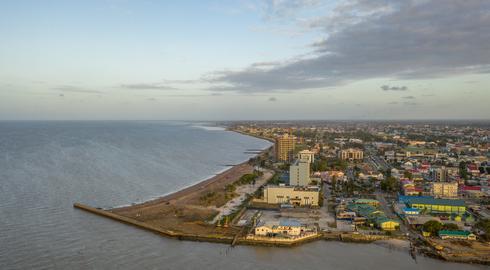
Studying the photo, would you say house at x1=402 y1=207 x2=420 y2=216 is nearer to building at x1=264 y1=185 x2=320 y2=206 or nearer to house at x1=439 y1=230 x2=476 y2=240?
house at x1=439 y1=230 x2=476 y2=240

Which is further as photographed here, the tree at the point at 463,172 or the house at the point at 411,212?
the tree at the point at 463,172

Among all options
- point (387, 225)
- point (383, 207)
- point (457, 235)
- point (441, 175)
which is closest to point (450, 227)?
point (457, 235)

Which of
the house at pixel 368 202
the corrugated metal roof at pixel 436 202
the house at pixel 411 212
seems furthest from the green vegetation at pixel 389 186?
the house at pixel 411 212

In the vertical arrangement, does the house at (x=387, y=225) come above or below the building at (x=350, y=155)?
below

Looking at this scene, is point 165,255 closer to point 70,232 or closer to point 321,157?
point 70,232

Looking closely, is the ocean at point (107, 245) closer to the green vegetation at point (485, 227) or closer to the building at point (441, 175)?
the green vegetation at point (485, 227)

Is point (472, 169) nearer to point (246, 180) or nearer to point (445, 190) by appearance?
point (445, 190)

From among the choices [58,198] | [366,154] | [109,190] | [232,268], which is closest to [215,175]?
[109,190]
